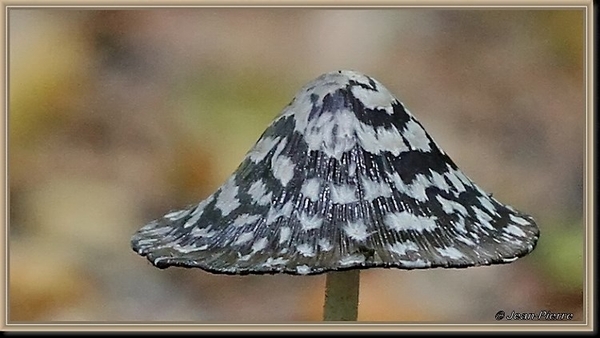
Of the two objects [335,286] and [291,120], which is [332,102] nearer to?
[291,120]

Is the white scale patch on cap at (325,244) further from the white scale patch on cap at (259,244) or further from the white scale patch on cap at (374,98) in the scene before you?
the white scale patch on cap at (374,98)

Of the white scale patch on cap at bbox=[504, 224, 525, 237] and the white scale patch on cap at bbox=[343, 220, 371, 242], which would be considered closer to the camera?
the white scale patch on cap at bbox=[343, 220, 371, 242]

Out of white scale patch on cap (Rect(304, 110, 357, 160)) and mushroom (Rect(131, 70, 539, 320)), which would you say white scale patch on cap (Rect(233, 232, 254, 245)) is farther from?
white scale patch on cap (Rect(304, 110, 357, 160))

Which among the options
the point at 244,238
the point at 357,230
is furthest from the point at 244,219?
the point at 357,230

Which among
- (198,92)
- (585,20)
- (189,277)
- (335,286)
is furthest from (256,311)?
(585,20)

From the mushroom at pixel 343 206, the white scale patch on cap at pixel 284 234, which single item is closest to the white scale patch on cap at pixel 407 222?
the mushroom at pixel 343 206

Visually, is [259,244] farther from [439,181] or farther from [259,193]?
[439,181]

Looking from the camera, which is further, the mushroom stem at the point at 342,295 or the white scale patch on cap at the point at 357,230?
the mushroom stem at the point at 342,295

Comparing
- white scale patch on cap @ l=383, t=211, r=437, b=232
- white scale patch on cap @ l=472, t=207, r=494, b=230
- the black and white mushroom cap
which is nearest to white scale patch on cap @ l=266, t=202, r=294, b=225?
the black and white mushroom cap

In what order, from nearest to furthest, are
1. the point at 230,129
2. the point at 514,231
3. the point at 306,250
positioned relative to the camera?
the point at 306,250 < the point at 514,231 < the point at 230,129
